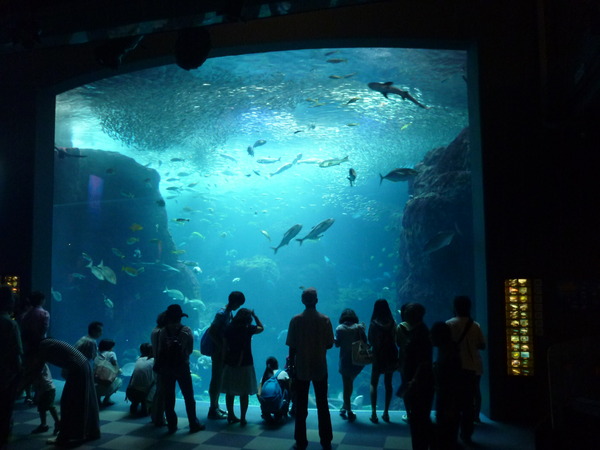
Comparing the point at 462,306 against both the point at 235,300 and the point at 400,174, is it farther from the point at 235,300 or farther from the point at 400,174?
the point at 400,174

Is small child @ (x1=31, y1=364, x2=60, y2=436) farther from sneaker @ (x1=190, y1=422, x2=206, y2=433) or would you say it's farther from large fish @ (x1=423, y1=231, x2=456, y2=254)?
large fish @ (x1=423, y1=231, x2=456, y2=254)

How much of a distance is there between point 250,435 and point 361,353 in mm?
1981

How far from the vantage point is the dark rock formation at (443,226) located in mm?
14000

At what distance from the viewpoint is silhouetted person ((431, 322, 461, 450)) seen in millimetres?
3832

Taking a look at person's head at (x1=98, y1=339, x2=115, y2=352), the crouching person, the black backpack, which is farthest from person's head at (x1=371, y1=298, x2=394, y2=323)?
person's head at (x1=98, y1=339, x2=115, y2=352)

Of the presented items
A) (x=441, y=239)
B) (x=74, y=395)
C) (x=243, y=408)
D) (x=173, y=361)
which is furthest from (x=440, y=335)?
(x=441, y=239)

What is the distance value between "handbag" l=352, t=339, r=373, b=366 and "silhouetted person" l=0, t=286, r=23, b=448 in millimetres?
4444

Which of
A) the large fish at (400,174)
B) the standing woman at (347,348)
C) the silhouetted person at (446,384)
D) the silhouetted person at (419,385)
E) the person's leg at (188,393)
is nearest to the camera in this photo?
the silhouetted person at (446,384)

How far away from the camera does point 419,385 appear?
13.1 ft

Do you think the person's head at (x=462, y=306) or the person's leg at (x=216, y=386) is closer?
the person's head at (x=462, y=306)

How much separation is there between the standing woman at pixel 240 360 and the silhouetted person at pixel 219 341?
0.17 metres

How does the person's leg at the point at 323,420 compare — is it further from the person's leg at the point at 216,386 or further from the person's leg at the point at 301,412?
the person's leg at the point at 216,386

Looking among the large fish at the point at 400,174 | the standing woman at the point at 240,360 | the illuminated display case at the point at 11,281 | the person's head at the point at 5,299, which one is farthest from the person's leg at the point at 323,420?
the illuminated display case at the point at 11,281

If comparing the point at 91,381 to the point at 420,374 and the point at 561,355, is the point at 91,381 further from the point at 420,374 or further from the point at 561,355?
the point at 561,355
